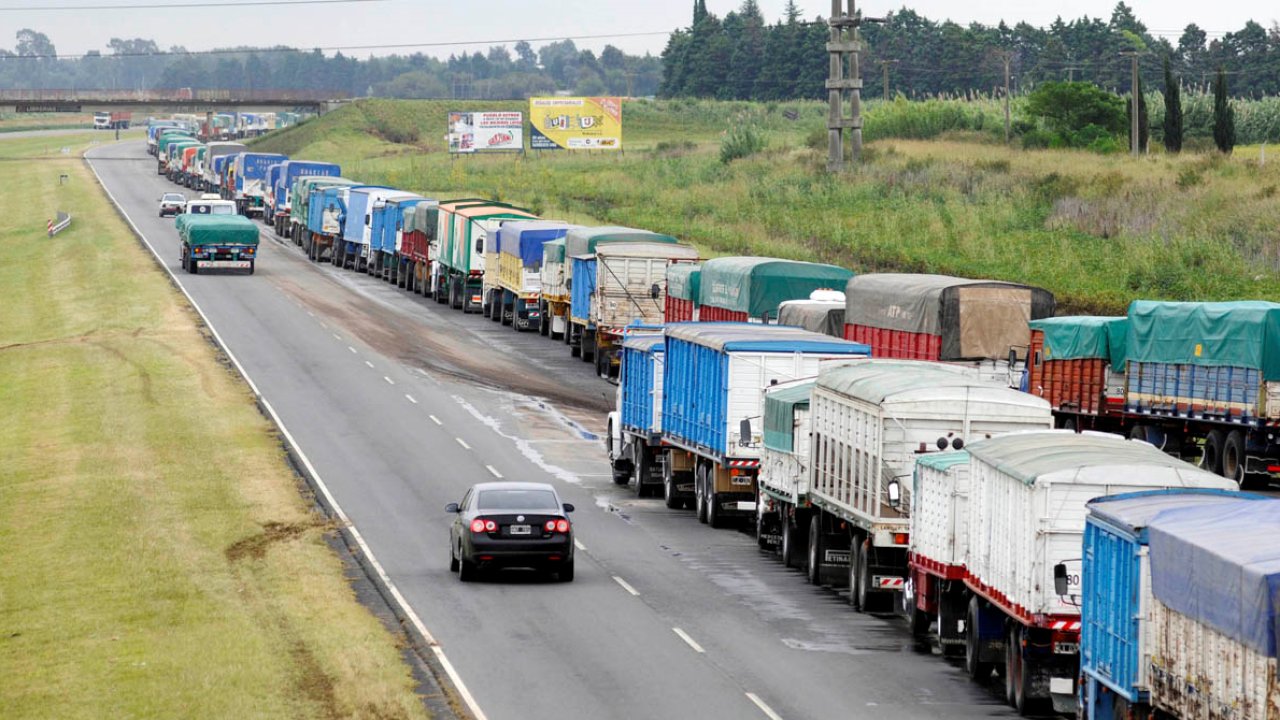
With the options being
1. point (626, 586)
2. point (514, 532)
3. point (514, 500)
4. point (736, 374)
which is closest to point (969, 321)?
point (736, 374)

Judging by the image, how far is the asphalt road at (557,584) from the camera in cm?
2262

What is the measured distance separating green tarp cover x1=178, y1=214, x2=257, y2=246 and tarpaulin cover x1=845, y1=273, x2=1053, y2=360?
4569 centimetres

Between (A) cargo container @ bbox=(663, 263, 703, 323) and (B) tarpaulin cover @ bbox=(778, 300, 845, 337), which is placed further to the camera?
(A) cargo container @ bbox=(663, 263, 703, 323)

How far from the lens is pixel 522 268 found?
226 feet

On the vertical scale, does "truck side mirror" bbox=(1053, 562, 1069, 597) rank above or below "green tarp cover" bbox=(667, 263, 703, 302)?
below

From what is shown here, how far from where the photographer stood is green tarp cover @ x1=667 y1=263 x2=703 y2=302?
57125mm

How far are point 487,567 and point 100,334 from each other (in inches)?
1555

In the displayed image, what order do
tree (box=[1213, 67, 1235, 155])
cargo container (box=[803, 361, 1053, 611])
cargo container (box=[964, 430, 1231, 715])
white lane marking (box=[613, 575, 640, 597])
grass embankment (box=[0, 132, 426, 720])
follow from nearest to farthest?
cargo container (box=[964, 430, 1231, 715]) → grass embankment (box=[0, 132, 426, 720]) → cargo container (box=[803, 361, 1053, 611]) → white lane marking (box=[613, 575, 640, 597]) → tree (box=[1213, 67, 1235, 155])

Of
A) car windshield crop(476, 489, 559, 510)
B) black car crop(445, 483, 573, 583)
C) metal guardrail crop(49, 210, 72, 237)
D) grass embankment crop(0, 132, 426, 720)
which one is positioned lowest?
grass embankment crop(0, 132, 426, 720)

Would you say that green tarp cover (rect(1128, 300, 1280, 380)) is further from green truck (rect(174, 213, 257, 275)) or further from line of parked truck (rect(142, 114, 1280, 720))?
green truck (rect(174, 213, 257, 275))

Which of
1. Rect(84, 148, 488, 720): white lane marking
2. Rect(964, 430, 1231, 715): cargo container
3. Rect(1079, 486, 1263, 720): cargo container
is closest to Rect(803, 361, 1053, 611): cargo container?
Rect(964, 430, 1231, 715): cargo container

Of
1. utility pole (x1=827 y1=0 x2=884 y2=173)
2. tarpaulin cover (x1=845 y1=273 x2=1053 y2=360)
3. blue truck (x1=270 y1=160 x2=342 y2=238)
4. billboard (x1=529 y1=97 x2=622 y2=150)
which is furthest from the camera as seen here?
billboard (x1=529 y1=97 x2=622 y2=150)

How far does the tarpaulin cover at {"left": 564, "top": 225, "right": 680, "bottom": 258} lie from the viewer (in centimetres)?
6153

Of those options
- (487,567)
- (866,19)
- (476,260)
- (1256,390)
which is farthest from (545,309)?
(487,567)
